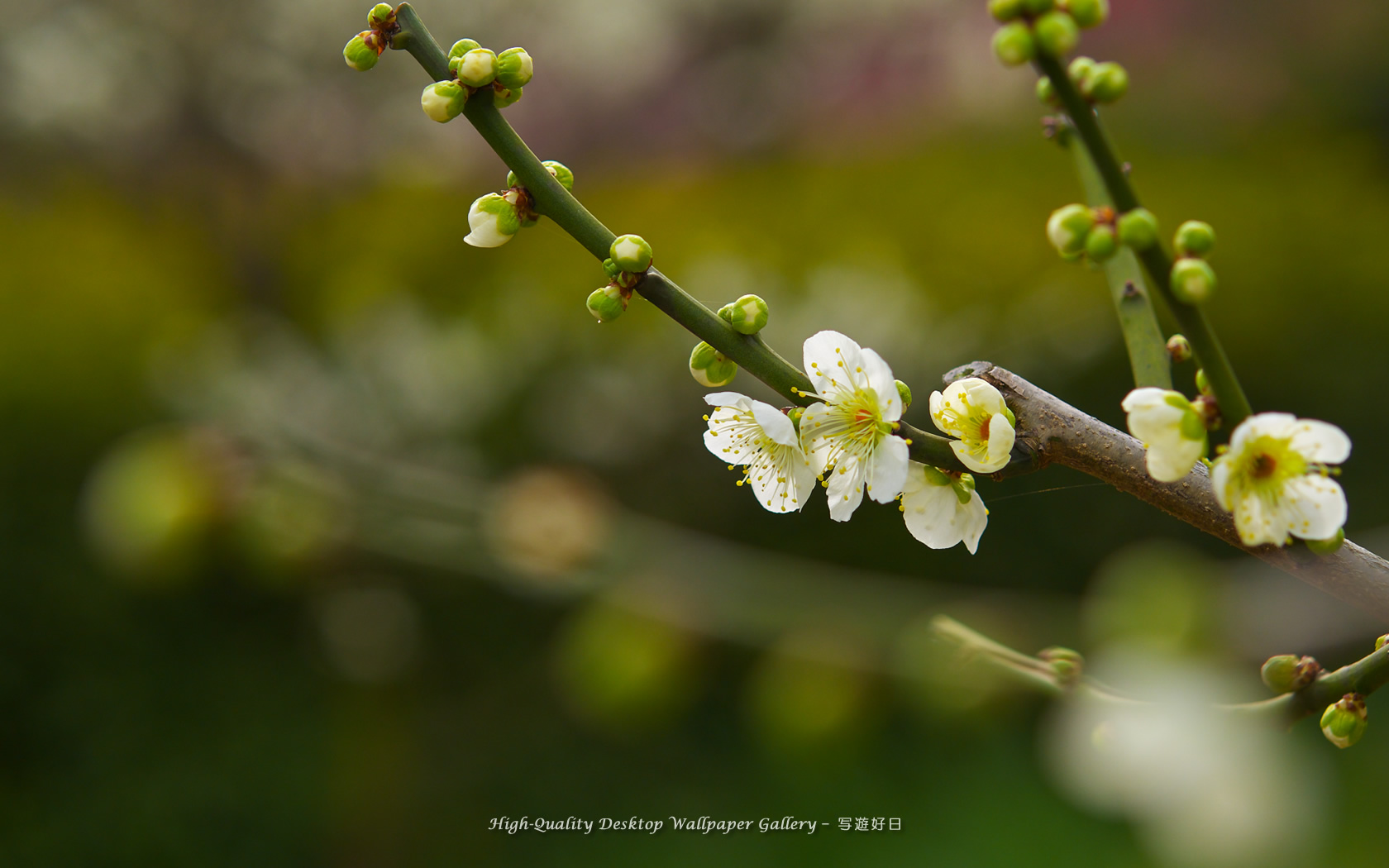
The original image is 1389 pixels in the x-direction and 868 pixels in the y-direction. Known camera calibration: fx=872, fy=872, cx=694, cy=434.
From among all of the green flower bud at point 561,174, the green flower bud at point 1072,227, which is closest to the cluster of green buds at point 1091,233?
the green flower bud at point 1072,227

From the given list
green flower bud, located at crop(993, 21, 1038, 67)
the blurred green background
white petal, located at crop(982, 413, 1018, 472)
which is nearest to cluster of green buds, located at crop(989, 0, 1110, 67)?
green flower bud, located at crop(993, 21, 1038, 67)

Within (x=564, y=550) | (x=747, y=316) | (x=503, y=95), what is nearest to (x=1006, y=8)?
(x=747, y=316)

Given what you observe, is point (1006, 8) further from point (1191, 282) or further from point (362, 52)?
point (362, 52)

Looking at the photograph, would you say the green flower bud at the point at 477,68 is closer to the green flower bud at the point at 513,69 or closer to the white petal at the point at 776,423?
the green flower bud at the point at 513,69

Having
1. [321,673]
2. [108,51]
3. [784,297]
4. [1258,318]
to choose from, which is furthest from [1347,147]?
[108,51]

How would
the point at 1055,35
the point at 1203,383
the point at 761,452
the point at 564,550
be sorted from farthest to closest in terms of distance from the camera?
1. the point at 564,550
2. the point at 761,452
3. the point at 1203,383
4. the point at 1055,35
